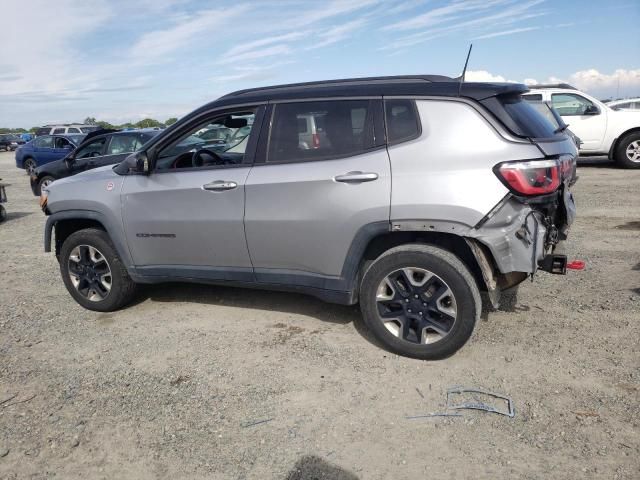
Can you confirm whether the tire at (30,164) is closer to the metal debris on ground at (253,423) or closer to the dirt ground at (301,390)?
the dirt ground at (301,390)

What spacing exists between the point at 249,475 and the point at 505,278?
208 centimetres

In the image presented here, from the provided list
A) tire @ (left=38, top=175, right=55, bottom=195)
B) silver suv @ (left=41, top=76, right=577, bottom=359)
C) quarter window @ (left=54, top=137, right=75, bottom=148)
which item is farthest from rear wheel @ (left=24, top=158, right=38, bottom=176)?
silver suv @ (left=41, top=76, right=577, bottom=359)

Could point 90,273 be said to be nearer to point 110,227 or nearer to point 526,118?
point 110,227

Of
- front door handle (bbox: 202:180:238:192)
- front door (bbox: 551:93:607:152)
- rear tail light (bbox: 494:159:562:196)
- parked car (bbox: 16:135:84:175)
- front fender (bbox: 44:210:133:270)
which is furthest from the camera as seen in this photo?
parked car (bbox: 16:135:84:175)

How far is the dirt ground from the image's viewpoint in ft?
8.72

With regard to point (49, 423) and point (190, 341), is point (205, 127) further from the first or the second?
point (49, 423)

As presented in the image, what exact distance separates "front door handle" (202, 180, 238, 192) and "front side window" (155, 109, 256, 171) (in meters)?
0.18

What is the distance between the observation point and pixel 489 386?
10.7ft

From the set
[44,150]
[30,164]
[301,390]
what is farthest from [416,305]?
[30,164]

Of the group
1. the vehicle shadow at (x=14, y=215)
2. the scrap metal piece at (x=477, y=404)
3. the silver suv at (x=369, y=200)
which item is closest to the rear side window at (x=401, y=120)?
the silver suv at (x=369, y=200)

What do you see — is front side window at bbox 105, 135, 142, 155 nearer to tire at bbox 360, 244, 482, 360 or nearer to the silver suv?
the silver suv

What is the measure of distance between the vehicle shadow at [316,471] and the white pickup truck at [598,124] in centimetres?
1130

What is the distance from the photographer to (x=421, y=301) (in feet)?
11.5

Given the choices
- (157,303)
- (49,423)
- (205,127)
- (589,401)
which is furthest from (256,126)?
(589,401)
